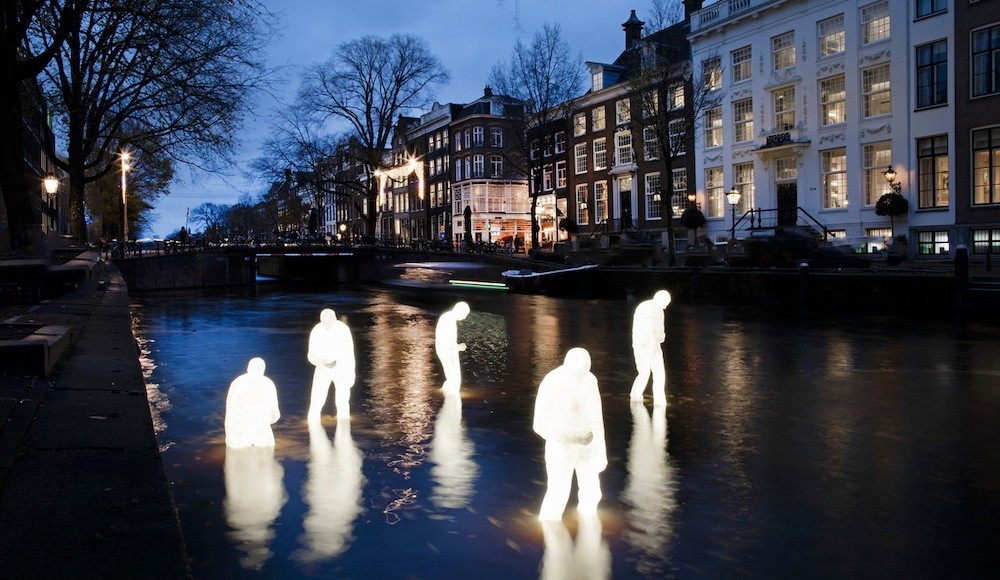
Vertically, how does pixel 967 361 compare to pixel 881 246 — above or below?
below

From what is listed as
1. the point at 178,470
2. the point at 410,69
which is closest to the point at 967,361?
the point at 178,470

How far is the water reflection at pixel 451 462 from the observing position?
7645mm

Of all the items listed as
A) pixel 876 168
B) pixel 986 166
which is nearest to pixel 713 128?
pixel 876 168

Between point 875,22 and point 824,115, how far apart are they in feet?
15.7

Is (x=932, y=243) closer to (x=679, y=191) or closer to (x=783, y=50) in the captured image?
(x=783, y=50)

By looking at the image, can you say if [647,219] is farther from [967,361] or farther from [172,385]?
[172,385]

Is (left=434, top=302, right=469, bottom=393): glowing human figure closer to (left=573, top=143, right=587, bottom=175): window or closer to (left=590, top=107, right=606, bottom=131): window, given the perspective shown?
(left=590, top=107, right=606, bottom=131): window

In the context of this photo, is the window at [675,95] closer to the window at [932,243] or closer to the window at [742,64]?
the window at [742,64]

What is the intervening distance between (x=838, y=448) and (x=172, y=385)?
10.7 meters

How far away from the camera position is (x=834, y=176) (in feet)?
131

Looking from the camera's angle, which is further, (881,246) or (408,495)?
(881,246)

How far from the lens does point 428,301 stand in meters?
38.6

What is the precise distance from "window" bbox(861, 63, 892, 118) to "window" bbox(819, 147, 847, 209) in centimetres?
221

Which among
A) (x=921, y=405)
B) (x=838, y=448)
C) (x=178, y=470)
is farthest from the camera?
(x=921, y=405)
